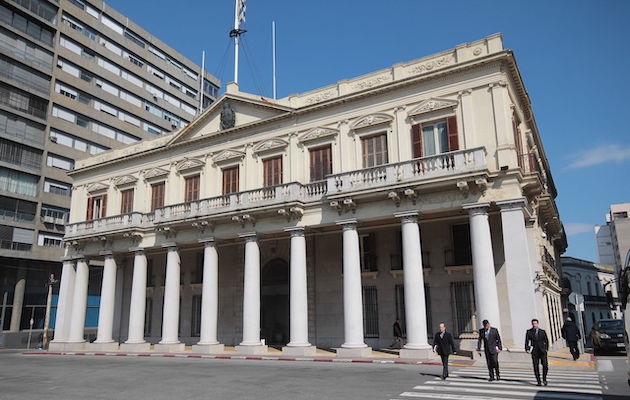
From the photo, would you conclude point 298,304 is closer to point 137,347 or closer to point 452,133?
point 452,133

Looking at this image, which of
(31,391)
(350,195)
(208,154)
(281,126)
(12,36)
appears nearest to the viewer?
(31,391)

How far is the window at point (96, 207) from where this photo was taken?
33.2 m

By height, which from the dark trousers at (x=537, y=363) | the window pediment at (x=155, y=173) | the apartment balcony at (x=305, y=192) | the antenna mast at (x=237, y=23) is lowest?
the dark trousers at (x=537, y=363)

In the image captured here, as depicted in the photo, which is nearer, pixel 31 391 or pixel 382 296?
pixel 31 391

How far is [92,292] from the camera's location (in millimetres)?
45281

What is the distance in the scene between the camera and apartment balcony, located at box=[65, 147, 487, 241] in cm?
1961

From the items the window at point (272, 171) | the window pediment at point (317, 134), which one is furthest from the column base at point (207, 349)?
the window pediment at point (317, 134)

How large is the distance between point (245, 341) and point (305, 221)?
20.9 ft

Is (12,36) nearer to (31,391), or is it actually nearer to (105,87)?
(105,87)

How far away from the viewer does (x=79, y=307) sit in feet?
101

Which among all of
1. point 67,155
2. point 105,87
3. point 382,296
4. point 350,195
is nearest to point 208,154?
point 350,195

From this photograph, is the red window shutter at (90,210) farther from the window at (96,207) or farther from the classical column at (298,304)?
the classical column at (298,304)

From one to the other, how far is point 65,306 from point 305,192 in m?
19.3

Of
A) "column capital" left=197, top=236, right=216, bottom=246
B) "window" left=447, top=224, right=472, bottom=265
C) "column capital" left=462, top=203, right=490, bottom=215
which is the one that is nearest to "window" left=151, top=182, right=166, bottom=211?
"column capital" left=197, top=236, right=216, bottom=246
